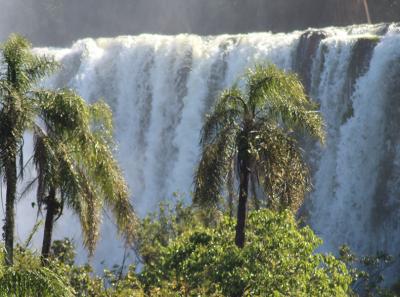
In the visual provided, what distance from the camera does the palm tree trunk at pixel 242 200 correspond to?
469 inches

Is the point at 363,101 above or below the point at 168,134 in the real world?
below

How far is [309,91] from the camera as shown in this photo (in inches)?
1261

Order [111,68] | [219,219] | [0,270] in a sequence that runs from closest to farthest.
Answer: [0,270] < [219,219] < [111,68]

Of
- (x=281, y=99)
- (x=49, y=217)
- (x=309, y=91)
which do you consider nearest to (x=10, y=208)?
(x=49, y=217)

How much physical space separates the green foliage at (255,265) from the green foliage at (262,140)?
70cm

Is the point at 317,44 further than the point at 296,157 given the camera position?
Yes

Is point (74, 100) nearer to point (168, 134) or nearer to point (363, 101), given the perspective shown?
point (363, 101)

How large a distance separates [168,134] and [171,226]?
48.8 feet

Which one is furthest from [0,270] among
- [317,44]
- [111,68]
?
[111,68]

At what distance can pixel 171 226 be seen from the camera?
2081cm

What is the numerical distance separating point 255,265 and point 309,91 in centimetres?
2062

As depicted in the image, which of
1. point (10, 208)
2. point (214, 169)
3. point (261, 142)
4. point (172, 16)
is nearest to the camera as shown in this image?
point (10, 208)

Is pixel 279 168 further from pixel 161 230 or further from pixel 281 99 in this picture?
pixel 161 230

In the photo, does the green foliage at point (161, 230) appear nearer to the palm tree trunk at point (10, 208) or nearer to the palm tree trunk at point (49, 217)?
the palm tree trunk at point (49, 217)
